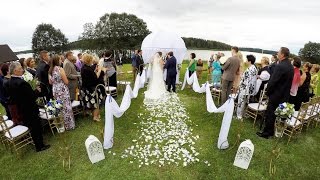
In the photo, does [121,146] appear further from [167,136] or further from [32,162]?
[32,162]

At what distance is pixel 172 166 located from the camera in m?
5.29

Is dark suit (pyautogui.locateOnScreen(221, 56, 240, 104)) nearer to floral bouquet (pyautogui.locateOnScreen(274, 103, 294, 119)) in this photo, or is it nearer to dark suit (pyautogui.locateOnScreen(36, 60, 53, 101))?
floral bouquet (pyautogui.locateOnScreen(274, 103, 294, 119))

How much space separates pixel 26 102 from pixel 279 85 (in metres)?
6.34

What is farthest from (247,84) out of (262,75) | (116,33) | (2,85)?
(116,33)

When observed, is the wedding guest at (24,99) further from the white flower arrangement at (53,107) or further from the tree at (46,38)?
the tree at (46,38)

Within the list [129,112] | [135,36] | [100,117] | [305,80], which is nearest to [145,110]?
[129,112]

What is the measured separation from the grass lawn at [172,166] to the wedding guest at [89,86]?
680 millimetres

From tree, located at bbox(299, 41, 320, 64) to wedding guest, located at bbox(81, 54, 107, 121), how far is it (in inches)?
1656

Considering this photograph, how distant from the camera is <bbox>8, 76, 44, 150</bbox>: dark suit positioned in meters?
5.24

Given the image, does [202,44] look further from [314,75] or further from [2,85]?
[2,85]

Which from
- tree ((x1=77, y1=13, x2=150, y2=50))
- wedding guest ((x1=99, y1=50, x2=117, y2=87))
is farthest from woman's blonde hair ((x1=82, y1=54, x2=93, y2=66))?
tree ((x1=77, y1=13, x2=150, y2=50))

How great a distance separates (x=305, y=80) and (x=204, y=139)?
3.87 m

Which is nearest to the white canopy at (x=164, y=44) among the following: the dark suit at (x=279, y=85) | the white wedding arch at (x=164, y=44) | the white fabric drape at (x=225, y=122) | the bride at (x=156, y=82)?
the white wedding arch at (x=164, y=44)

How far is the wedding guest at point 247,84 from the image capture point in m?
7.11
